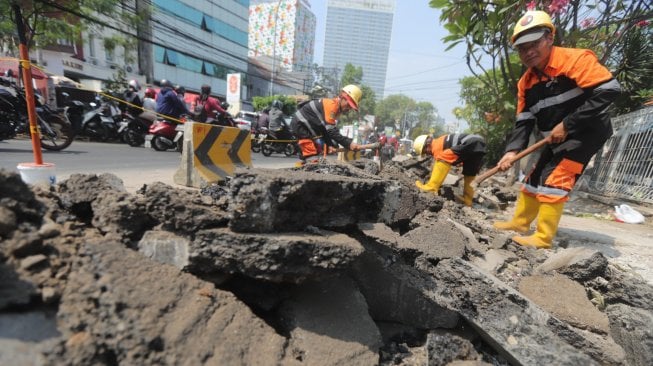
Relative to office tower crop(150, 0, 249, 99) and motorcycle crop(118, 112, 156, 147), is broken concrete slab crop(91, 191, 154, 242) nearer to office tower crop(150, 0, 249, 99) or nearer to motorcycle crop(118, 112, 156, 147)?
motorcycle crop(118, 112, 156, 147)

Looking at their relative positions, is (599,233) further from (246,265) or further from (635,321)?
(246,265)

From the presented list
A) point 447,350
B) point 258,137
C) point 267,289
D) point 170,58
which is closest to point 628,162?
point 447,350

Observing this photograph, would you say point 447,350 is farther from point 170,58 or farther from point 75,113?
point 170,58

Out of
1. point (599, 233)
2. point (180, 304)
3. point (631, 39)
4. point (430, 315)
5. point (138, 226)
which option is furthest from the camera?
point (631, 39)

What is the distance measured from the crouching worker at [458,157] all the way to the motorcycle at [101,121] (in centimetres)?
909

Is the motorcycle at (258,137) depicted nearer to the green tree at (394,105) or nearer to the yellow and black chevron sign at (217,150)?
the yellow and black chevron sign at (217,150)

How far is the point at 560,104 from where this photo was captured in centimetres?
303

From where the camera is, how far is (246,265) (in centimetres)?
140

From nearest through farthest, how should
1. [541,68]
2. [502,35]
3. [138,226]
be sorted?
[138,226] < [541,68] < [502,35]

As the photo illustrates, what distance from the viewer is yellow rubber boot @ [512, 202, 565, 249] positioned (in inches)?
118

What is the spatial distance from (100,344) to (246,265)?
0.56 m

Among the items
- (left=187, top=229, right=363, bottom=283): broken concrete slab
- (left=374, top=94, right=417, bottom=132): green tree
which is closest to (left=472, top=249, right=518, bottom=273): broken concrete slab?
(left=187, top=229, right=363, bottom=283): broken concrete slab

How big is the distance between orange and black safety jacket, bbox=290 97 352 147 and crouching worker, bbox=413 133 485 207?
55.3 inches

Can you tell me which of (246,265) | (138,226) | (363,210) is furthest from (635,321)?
(138,226)
